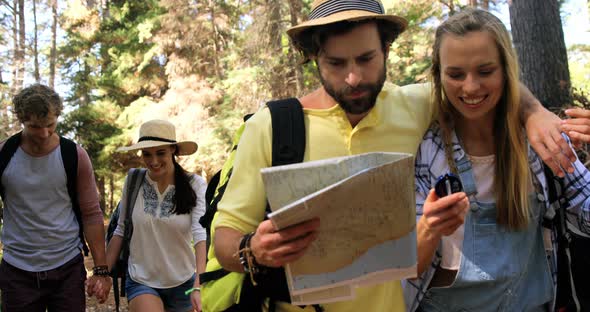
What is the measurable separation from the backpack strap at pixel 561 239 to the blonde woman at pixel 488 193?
1.4 inches

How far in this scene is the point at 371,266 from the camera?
1.64 meters

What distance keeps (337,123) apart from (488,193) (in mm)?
703

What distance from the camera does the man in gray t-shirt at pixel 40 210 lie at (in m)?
4.15

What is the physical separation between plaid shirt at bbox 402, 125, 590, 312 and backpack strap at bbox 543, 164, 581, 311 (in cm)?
2

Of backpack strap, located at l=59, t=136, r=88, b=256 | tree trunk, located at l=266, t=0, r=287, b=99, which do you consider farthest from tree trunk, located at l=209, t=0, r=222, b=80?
backpack strap, located at l=59, t=136, r=88, b=256

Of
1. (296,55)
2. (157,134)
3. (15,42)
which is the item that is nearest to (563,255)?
(157,134)

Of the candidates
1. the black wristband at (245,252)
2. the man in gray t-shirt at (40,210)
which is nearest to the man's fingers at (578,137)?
the black wristband at (245,252)

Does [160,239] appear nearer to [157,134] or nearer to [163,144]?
[163,144]

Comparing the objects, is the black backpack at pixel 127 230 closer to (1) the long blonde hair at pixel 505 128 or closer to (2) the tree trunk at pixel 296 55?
(1) the long blonde hair at pixel 505 128

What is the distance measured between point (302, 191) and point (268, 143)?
515 mm

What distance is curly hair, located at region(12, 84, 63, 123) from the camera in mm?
4129

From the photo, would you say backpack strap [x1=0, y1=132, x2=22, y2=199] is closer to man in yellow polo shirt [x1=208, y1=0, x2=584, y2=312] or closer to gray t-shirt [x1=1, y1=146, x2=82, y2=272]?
gray t-shirt [x1=1, y1=146, x2=82, y2=272]

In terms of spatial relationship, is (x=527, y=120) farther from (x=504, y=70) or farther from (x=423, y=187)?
(x=423, y=187)

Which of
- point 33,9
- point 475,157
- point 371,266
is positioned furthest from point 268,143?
point 33,9
